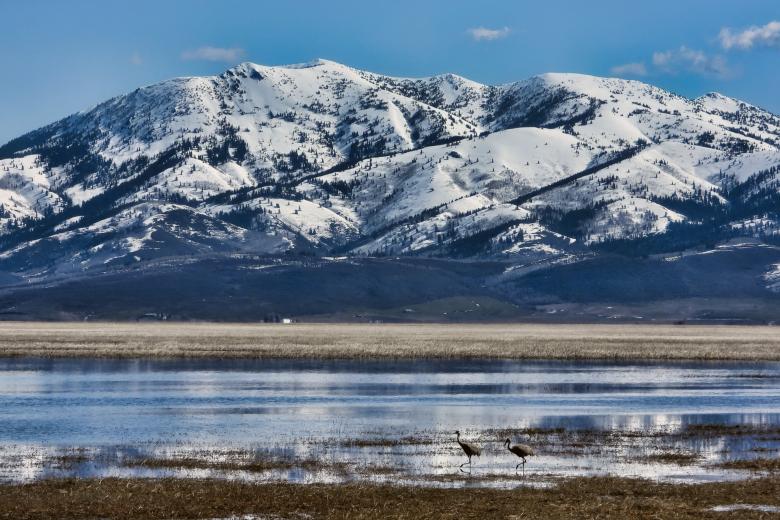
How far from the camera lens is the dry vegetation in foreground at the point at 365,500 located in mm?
30797

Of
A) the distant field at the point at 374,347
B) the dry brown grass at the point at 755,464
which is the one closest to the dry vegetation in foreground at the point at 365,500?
the dry brown grass at the point at 755,464

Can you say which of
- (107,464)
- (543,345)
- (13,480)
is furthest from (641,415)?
(543,345)

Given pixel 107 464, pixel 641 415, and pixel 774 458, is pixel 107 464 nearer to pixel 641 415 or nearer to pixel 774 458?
pixel 774 458

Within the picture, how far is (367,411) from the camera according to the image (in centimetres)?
6038

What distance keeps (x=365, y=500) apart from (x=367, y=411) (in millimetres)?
27583

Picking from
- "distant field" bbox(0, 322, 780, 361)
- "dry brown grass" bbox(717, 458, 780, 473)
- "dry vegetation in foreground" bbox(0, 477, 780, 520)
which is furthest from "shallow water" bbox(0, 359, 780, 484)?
"distant field" bbox(0, 322, 780, 361)

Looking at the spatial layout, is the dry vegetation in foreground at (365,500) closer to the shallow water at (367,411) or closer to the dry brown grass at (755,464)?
the shallow water at (367,411)

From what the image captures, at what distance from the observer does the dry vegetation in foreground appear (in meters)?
30.8

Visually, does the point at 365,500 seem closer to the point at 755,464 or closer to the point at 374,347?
the point at 755,464

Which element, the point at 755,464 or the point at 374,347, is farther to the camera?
the point at 374,347

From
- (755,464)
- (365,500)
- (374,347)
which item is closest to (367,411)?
(755,464)

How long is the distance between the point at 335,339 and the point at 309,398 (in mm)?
72909

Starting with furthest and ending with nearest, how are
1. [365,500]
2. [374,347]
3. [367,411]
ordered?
[374,347], [367,411], [365,500]

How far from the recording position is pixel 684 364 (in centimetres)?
10238
